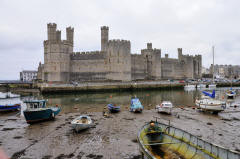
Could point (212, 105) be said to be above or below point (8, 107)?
above

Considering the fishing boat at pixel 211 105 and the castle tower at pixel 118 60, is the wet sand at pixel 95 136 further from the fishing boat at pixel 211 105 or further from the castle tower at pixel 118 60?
the castle tower at pixel 118 60

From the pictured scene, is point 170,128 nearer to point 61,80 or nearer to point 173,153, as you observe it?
point 173,153

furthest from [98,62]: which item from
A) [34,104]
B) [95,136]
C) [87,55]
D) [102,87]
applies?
[95,136]

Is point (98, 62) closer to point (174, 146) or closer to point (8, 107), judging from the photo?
point (8, 107)

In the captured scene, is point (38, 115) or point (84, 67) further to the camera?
point (84, 67)

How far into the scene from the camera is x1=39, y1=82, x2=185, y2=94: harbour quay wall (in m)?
36.8

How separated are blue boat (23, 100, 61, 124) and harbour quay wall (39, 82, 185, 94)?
903 inches

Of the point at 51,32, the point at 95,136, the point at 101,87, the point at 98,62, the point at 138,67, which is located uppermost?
the point at 51,32

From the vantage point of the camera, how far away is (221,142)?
31.1 ft

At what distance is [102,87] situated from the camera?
133ft

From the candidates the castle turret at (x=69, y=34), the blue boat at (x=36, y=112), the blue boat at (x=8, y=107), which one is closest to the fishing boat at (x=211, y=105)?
the blue boat at (x=36, y=112)

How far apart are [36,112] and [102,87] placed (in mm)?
26983

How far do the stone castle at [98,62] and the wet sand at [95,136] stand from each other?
32.7 meters

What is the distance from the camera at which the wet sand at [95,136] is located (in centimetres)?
838
